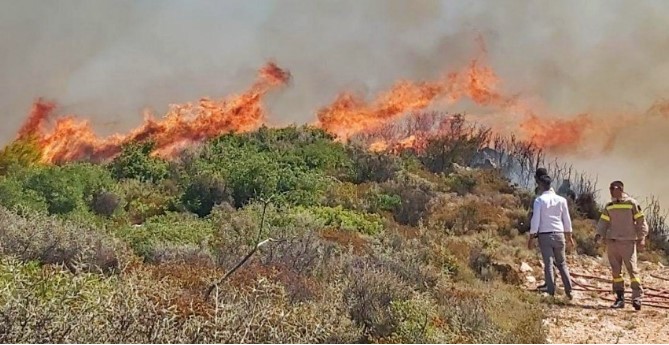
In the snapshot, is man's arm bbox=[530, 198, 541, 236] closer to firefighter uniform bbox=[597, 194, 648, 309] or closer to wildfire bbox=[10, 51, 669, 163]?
firefighter uniform bbox=[597, 194, 648, 309]

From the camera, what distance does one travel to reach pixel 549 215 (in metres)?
9.49

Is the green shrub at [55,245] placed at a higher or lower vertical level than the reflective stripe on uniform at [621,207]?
lower

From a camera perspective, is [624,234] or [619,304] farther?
[619,304]

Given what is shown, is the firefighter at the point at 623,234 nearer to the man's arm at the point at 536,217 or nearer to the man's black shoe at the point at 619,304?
the man's black shoe at the point at 619,304

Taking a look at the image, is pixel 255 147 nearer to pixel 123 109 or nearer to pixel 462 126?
pixel 123 109

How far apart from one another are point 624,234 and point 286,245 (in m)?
4.00

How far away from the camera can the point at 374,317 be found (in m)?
6.41

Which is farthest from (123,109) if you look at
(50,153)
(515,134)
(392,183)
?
(515,134)

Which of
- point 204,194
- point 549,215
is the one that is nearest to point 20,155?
point 204,194

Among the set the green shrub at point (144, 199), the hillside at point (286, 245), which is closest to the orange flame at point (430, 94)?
the hillside at point (286, 245)

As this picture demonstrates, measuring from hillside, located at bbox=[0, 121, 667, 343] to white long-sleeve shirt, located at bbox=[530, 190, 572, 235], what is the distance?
888 millimetres

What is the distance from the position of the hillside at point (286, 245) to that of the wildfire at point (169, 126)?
2.39ft

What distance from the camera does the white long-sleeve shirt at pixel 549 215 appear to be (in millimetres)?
9477

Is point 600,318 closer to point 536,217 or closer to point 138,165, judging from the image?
point 536,217
